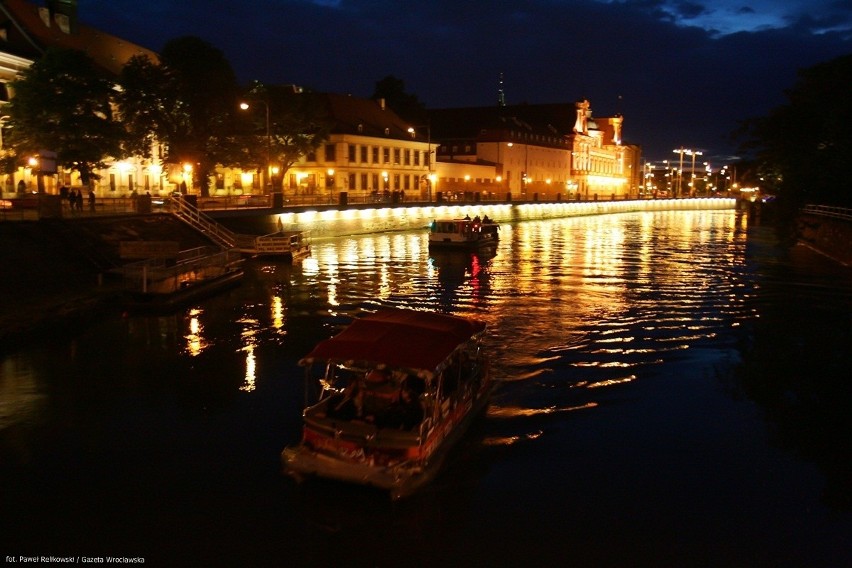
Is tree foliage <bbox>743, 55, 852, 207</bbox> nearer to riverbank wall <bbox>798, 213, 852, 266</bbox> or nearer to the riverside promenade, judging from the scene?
riverbank wall <bbox>798, 213, 852, 266</bbox>

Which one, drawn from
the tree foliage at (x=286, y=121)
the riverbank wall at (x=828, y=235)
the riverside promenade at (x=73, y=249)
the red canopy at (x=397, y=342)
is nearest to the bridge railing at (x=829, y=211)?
the riverbank wall at (x=828, y=235)

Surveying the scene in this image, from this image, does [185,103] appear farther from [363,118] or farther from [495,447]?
[495,447]

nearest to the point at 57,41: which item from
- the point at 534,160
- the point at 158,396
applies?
the point at 158,396

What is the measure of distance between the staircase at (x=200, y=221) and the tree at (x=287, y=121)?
18.1 metres

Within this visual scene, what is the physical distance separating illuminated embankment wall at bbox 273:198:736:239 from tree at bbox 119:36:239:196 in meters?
7.87

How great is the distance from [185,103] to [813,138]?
49302 millimetres

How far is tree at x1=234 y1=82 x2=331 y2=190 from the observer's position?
67312mm

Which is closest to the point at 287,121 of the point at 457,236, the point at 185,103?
the point at 185,103

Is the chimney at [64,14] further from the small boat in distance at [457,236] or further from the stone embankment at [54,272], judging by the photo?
the small boat in distance at [457,236]

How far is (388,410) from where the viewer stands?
1336cm

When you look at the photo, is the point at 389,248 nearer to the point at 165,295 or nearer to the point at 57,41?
the point at 165,295

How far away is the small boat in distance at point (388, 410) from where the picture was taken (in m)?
12.6

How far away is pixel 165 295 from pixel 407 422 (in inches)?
758

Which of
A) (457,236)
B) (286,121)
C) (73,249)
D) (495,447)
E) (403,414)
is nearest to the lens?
(403,414)
